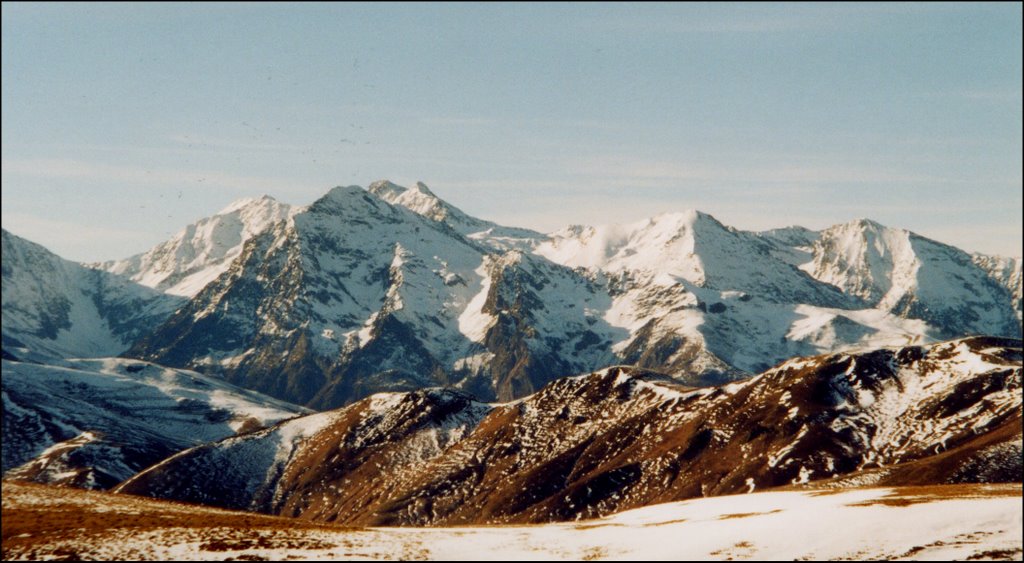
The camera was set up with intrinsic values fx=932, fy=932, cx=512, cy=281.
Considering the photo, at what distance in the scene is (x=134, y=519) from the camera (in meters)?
83.6

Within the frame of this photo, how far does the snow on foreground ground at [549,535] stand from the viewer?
229 feet

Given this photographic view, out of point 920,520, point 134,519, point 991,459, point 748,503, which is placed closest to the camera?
point 920,520

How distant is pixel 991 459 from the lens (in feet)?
645

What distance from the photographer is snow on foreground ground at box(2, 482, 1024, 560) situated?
2749 inches

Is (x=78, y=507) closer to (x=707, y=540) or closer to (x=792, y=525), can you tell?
(x=707, y=540)

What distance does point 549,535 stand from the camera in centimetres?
8894

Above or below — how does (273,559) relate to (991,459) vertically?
above

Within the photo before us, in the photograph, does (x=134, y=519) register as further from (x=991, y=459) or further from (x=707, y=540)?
(x=991, y=459)

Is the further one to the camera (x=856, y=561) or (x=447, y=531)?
(x=447, y=531)

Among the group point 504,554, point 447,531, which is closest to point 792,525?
point 504,554

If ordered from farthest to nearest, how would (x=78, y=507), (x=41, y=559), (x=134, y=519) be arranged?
(x=78, y=507)
(x=134, y=519)
(x=41, y=559)

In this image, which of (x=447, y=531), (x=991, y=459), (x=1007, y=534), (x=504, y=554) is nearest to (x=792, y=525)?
(x=1007, y=534)

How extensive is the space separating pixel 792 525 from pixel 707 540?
293 inches

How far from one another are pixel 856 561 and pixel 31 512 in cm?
7035
